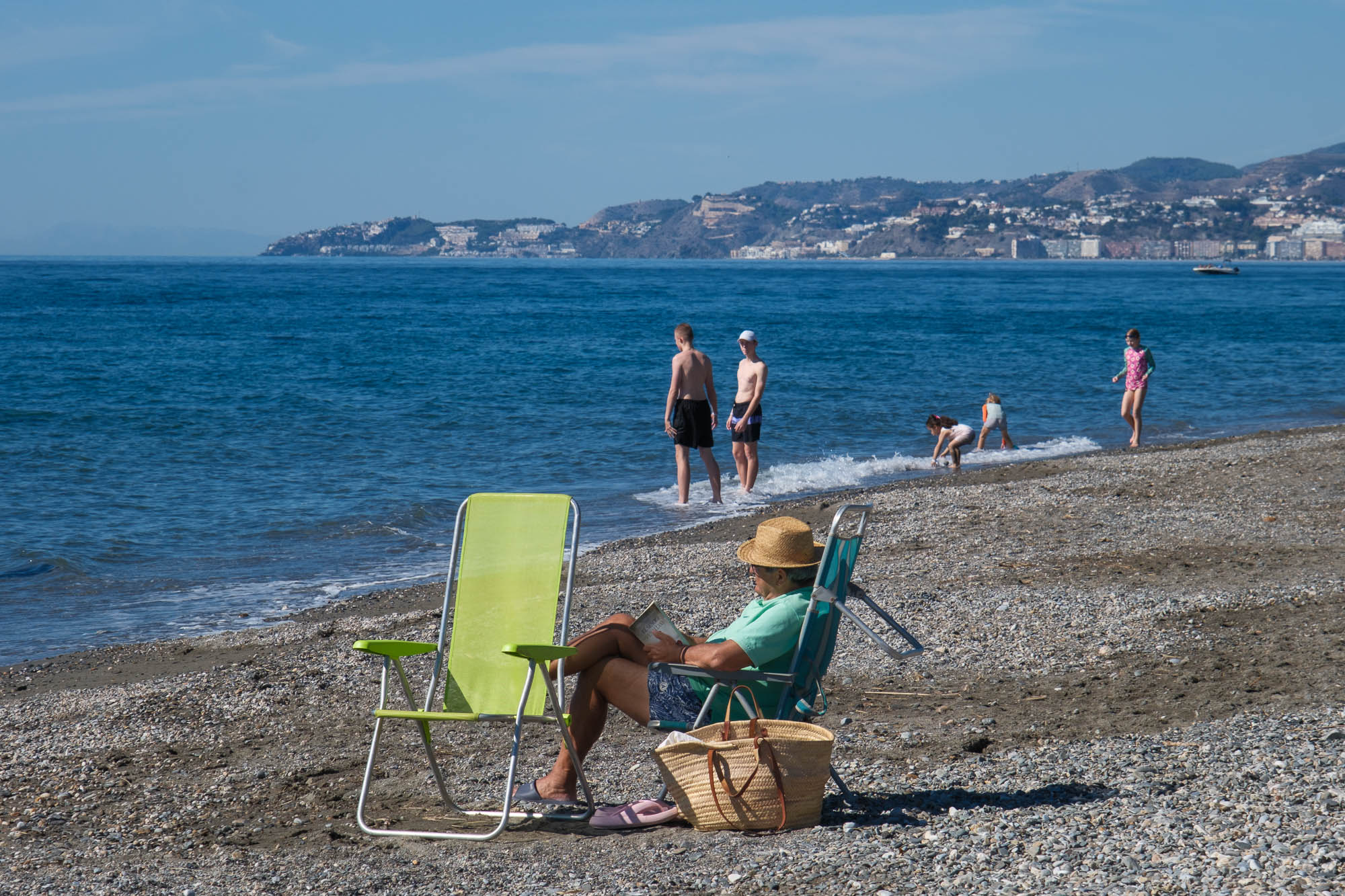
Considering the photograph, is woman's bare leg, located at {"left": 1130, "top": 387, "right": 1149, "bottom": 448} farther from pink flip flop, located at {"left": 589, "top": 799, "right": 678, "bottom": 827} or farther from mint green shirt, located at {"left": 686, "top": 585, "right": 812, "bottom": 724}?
pink flip flop, located at {"left": 589, "top": 799, "right": 678, "bottom": 827}

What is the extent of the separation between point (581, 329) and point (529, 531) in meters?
40.1

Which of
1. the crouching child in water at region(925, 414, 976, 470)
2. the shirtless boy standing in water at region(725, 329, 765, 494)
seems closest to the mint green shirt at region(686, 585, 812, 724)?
the shirtless boy standing in water at region(725, 329, 765, 494)

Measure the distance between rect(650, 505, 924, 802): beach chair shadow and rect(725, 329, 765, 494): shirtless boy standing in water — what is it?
6.97 meters

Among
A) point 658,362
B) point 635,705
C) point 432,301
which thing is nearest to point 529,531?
point 635,705

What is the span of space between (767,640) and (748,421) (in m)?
7.83

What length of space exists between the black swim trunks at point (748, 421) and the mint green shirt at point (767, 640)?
756cm

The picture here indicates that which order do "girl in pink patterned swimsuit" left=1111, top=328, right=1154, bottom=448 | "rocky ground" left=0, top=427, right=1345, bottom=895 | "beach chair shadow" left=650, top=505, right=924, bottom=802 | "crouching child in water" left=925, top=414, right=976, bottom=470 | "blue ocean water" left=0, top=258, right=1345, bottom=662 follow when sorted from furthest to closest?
"girl in pink patterned swimsuit" left=1111, top=328, right=1154, bottom=448
"crouching child in water" left=925, top=414, right=976, bottom=470
"blue ocean water" left=0, top=258, right=1345, bottom=662
"beach chair shadow" left=650, top=505, right=924, bottom=802
"rocky ground" left=0, top=427, right=1345, bottom=895

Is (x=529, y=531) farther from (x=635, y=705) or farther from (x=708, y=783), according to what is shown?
(x=708, y=783)

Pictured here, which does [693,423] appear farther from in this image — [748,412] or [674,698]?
[674,698]

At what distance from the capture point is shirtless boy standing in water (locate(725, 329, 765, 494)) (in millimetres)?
11352


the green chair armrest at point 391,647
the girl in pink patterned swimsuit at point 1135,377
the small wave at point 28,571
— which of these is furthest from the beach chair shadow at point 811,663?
the girl in pink patterned swimsuit at point 1135,377

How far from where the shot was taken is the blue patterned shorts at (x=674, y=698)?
3990 mm

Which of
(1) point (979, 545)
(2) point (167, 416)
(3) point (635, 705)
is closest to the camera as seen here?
(3) point (635, 705)

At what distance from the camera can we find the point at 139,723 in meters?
5.36
